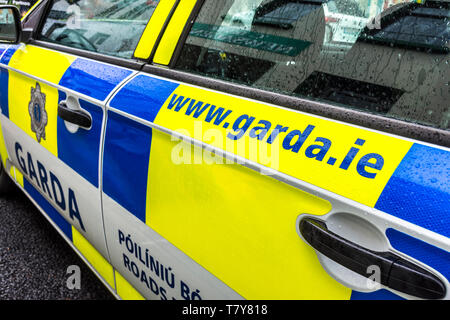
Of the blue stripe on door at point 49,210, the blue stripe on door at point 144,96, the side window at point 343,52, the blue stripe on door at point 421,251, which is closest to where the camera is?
the blue stripe on door at point 421,251

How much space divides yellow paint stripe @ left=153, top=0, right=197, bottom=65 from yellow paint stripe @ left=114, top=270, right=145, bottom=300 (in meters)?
0.81

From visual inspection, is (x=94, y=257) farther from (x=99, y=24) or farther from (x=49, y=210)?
(x=99, y=24)

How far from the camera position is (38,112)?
1740mm

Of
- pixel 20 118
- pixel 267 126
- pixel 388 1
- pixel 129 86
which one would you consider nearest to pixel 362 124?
pixel 267 126

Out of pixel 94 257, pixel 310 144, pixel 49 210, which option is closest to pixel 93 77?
pixel 94 257

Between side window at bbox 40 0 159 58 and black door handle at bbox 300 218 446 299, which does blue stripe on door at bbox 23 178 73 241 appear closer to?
side window at bbox 40 0 159 58

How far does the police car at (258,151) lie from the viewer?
690 mm

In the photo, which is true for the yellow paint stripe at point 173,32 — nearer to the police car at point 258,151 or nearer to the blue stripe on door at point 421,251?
the police car at point 258,151

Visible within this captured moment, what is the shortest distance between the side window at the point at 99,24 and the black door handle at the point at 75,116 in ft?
0.91

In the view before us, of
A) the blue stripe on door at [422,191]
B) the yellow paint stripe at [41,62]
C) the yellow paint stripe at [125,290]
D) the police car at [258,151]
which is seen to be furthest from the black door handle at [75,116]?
the blue stripe on door at [422,191]

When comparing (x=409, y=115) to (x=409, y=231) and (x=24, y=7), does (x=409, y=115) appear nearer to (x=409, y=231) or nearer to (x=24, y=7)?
(x=409, y=231)

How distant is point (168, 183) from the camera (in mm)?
1084

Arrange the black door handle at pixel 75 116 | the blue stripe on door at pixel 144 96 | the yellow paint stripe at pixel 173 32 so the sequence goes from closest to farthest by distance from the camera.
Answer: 1. the blue stripe on door at pixel 144 96
2. the yellow paint stripe at pixel 173 32
3. the black door handle at pixel 75 116

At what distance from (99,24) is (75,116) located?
0.55 meters
